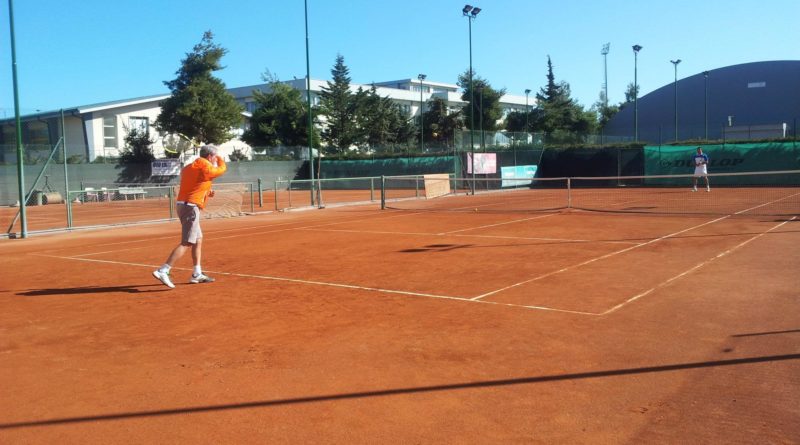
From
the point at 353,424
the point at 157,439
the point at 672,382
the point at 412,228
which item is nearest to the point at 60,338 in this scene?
the point at 157,439

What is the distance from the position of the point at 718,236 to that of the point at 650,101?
63.0 meters

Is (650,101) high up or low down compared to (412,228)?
up

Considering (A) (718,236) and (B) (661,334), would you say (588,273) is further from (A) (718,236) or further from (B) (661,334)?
(A) (718,236)

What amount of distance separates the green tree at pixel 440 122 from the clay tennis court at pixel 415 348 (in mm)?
57631

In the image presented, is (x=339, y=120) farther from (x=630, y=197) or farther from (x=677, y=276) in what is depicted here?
(x=677, y=276)

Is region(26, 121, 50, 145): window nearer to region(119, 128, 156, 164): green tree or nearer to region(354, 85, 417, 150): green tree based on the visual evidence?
region(119, 128, 156, 164): green tree

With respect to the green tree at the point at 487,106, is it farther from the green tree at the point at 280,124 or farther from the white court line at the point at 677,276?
the white court line at the point at 677,276

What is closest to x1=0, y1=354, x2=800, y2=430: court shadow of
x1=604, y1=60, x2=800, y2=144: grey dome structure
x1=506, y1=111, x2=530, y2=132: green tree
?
x1=604, y1=60, x2=800, y2=144: grey dome structure

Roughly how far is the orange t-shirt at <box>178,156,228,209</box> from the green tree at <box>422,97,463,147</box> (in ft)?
196

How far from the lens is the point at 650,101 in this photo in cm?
7019

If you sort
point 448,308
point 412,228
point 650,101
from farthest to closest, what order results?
point 650,101
point 412,228
point 448,308

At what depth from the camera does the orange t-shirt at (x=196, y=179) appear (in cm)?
826

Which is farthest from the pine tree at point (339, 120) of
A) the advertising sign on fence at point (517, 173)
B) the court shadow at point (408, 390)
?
the court shadow at point (408, 390)

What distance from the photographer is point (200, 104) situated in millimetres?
44656
